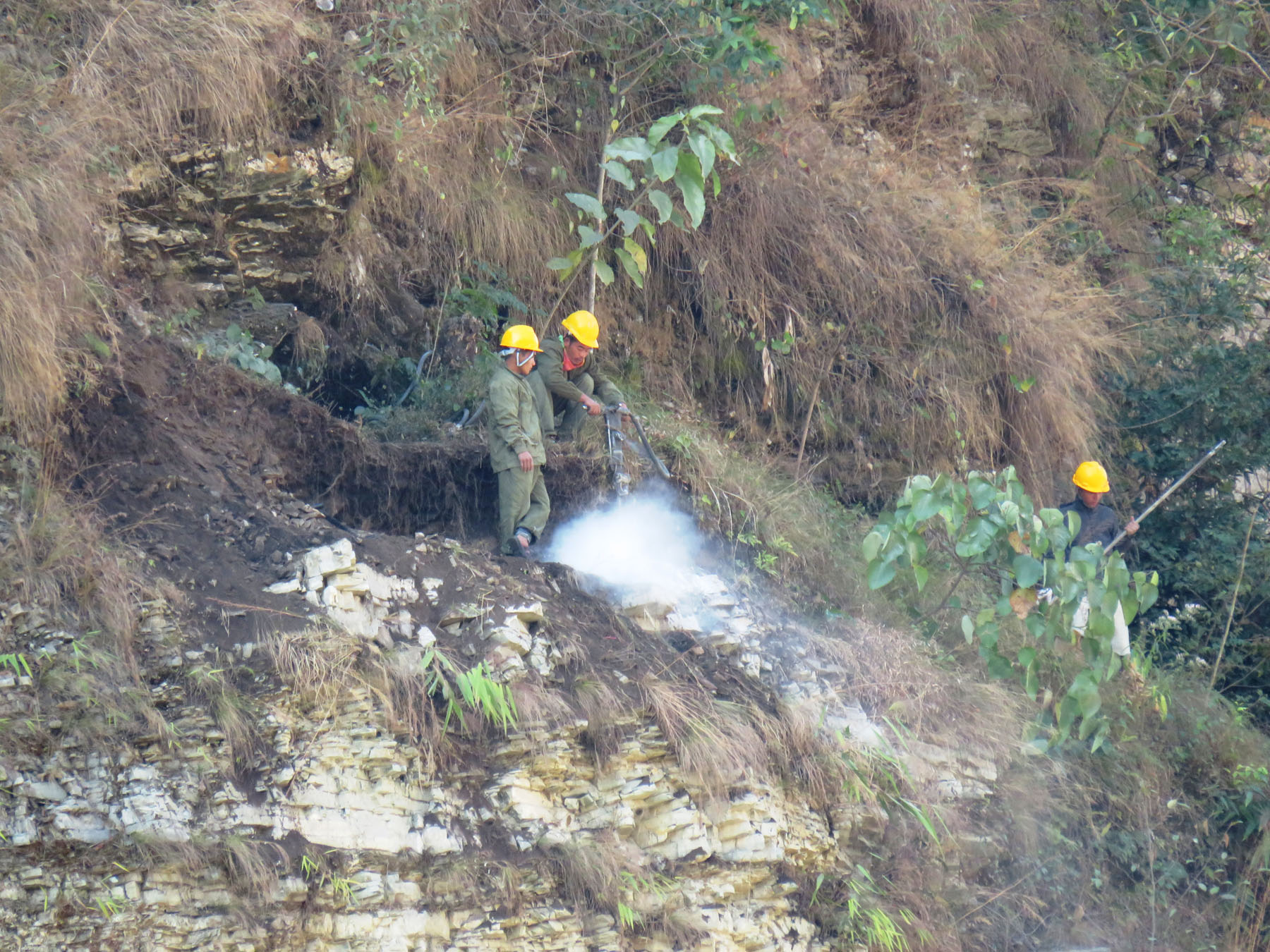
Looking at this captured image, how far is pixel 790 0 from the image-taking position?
8.06 metres

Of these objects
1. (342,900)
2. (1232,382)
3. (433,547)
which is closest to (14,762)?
(342,900)

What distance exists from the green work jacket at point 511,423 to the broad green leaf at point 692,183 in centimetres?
195

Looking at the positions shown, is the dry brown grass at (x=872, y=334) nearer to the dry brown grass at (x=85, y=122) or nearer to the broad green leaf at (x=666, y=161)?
the dry brown grass at (x=85, y=122)

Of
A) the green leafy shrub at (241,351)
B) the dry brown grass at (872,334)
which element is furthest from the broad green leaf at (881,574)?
the green leafy shrub at (241,351)

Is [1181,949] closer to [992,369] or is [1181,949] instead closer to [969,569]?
[969,569]

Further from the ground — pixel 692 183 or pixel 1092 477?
pixel 692 183

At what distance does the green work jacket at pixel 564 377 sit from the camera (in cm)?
724

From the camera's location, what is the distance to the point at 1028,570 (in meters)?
5.30

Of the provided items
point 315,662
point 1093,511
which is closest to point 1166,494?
point 1093,511

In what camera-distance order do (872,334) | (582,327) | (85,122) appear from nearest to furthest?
(85,122) < (582,327) < (872,334)

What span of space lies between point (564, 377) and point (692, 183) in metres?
2.52

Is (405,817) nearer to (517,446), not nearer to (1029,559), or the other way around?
(517,446)

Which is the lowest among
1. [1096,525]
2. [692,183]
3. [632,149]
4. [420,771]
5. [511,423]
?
[420,771]

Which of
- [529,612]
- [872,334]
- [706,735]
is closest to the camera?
[706,735]
